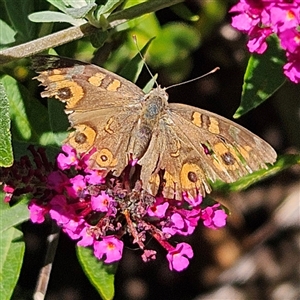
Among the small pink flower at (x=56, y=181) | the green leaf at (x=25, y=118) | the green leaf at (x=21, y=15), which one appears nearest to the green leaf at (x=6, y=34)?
the green leaf at (x=21, y=15)

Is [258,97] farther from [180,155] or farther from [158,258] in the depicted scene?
[158,258]

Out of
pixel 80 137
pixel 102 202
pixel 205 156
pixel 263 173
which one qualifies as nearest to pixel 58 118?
pixel 80 137

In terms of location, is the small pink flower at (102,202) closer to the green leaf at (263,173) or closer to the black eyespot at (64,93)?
the black eyespot at (64,93)

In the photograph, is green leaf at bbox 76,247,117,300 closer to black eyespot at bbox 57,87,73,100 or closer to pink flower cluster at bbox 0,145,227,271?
pink flower cluster at bbox 0,145,227,271

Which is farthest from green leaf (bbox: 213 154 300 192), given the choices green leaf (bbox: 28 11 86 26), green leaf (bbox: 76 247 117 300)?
green leaf (bbox: 28 11 86 26)

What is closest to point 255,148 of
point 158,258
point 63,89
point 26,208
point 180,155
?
point 180,155

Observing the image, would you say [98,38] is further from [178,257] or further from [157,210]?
[178,257]

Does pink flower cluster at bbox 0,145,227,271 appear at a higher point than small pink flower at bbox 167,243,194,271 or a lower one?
higher
